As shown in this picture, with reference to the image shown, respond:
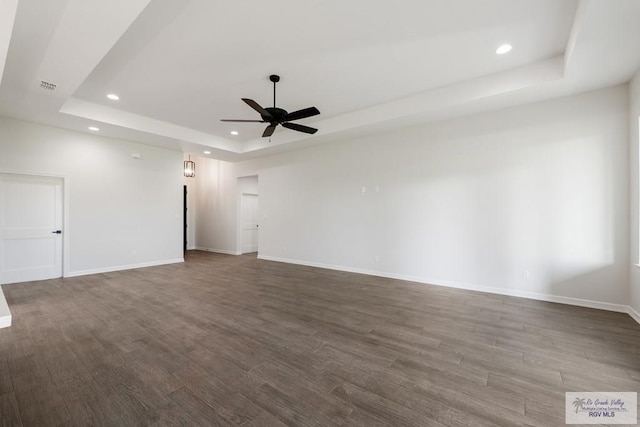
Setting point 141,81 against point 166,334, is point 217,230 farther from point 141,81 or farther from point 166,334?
point 166,334

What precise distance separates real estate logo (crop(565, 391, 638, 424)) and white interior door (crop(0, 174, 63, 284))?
8050 mm

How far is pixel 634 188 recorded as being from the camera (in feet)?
11.5

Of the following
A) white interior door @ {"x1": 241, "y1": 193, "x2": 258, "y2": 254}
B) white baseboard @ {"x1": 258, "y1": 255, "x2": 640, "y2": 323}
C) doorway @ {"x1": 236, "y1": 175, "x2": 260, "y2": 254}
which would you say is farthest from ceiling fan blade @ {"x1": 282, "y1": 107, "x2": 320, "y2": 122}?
white interior door @ {"x1": 241, "y1": 193, "x2": 258, "y2": 254}

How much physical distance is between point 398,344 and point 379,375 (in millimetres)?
623

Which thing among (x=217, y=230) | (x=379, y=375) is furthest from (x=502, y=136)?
(x=217, y=230)

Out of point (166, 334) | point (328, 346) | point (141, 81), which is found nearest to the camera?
point (328, 346)

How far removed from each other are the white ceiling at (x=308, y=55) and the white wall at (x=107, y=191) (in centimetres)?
58

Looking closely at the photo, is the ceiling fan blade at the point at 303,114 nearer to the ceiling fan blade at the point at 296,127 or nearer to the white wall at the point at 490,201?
the ceiling fan blade at the point at 296,127

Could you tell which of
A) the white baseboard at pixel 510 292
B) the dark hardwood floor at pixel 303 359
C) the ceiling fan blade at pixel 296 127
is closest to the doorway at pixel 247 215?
the white baseboard at pixel 510 292

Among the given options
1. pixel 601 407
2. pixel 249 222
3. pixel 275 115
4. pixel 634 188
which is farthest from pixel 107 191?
pixel 634 188

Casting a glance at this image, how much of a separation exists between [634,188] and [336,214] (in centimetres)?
481

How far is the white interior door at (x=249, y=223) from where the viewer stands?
905 cm

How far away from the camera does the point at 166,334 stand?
117 inches

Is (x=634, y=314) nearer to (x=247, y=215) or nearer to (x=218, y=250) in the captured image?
(x=247, y=215)
